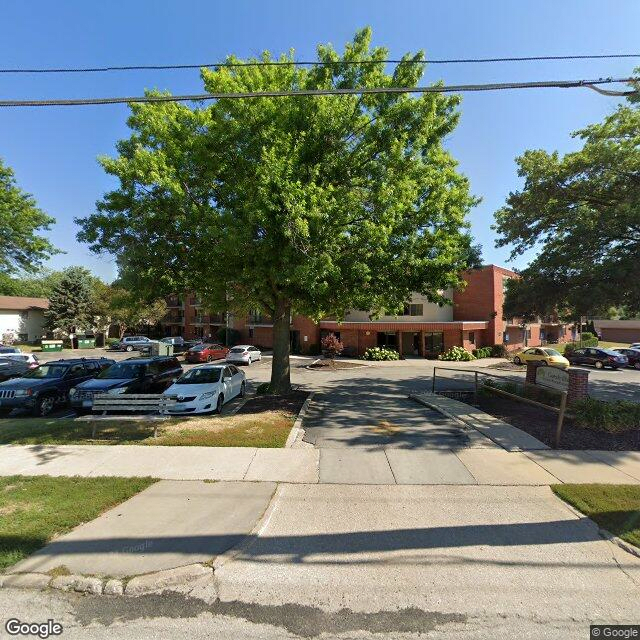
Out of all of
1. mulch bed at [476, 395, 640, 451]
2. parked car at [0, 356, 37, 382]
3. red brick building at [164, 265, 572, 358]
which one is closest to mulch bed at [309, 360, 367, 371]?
red brick building at [164, 265, 572, 358]

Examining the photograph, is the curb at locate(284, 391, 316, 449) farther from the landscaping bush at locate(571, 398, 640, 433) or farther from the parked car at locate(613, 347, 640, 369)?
the parked car at locate(613, 347, 640, 369)

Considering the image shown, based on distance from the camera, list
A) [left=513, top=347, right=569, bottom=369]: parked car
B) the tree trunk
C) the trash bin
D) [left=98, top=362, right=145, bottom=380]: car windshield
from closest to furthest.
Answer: [left=98, top=362, right=145, bottom=380]: car windshield → the tree trunk → [left=513, top=347, right=569, bottom=369]: parked car → the trash bin

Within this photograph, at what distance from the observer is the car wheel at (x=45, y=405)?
1210 centimetres

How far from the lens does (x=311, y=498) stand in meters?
5.79

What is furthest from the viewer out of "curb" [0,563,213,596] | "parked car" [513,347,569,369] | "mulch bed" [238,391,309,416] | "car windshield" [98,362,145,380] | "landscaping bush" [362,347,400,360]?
"landscaping bush" [362,347,400,360]

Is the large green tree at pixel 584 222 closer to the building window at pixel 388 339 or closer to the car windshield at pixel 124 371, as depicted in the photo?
the car windshield at pixel 124 371

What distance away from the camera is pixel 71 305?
1747 inches

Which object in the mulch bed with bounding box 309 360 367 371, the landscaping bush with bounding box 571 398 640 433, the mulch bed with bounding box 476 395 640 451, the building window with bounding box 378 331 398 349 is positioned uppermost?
the building window with bounding box 378 331 398 349

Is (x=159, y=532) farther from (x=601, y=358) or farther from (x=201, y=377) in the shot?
(x=601, y=358)

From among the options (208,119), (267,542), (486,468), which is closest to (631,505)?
(486,468)

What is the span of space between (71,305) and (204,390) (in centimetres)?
4071

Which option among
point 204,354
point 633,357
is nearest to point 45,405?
point 204,354

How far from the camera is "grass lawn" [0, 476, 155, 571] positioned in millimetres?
4466

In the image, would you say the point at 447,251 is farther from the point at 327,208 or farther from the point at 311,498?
the point at 311,498
